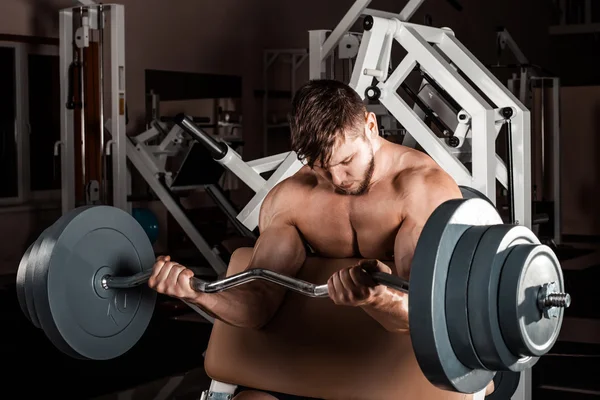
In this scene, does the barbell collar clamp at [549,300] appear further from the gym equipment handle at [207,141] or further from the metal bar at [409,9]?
the metal bar at [409,9]

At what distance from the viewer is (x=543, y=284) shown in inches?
48.5

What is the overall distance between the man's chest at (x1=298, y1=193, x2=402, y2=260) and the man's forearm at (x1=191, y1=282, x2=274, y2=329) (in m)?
0.15

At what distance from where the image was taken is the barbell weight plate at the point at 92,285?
1.54 meters

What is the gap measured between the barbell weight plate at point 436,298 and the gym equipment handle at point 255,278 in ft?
0.19

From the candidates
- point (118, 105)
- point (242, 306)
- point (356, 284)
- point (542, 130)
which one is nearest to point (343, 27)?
point (118, 105)

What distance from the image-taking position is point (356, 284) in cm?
123

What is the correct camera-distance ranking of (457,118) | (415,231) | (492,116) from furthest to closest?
1. (457,118)
2. (492,116)
3. (415,231)

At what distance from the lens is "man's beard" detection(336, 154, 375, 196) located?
5.16ft

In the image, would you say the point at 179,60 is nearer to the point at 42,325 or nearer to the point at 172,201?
the point at 172,201

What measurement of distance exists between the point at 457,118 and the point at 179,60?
3.24 m

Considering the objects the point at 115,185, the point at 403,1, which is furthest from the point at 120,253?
the point at 403,1

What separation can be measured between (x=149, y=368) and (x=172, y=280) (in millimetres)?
1910

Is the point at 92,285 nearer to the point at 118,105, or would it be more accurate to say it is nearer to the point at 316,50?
the point at 316,50

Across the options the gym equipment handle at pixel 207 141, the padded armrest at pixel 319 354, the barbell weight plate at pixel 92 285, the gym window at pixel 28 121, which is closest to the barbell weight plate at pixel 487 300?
the padded armrest at pixel 319 354
